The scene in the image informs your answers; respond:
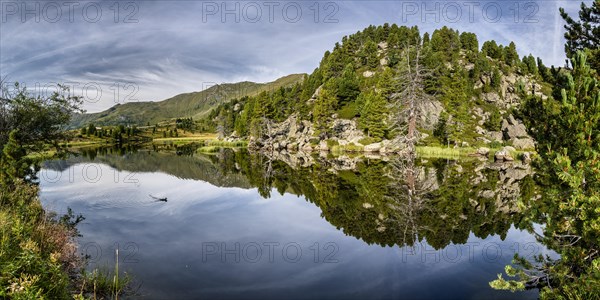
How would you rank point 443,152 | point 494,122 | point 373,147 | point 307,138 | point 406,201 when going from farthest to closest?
point 494,122 < point 307,138 < point 373,147 < point 443,152 < point 406,201

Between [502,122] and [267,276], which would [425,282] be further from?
[502,122]

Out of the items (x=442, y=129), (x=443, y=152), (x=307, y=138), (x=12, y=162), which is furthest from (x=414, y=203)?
(x=307, y=138)

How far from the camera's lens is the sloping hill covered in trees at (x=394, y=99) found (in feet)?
268

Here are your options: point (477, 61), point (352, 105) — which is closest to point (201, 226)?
point (352, 105)

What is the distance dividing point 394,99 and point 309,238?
7191 centimetres

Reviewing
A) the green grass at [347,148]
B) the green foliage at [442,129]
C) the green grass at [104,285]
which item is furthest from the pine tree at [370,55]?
the green grass at [104,285]

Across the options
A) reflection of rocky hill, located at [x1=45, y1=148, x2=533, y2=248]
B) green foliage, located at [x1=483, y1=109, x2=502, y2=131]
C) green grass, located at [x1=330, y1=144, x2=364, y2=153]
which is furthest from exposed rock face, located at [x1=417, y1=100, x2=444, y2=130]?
green foliage, located at [x1=483, y1=109, x2=502, y2=131]

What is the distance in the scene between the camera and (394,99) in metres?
81.5

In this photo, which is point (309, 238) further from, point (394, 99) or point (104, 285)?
point (394, 99)

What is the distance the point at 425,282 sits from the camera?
418 inches

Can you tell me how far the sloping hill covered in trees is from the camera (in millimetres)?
81562

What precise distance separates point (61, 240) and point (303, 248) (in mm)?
9731

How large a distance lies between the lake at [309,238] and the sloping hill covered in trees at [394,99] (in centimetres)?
2653

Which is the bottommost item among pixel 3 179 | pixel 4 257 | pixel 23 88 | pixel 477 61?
pixel 4 257
